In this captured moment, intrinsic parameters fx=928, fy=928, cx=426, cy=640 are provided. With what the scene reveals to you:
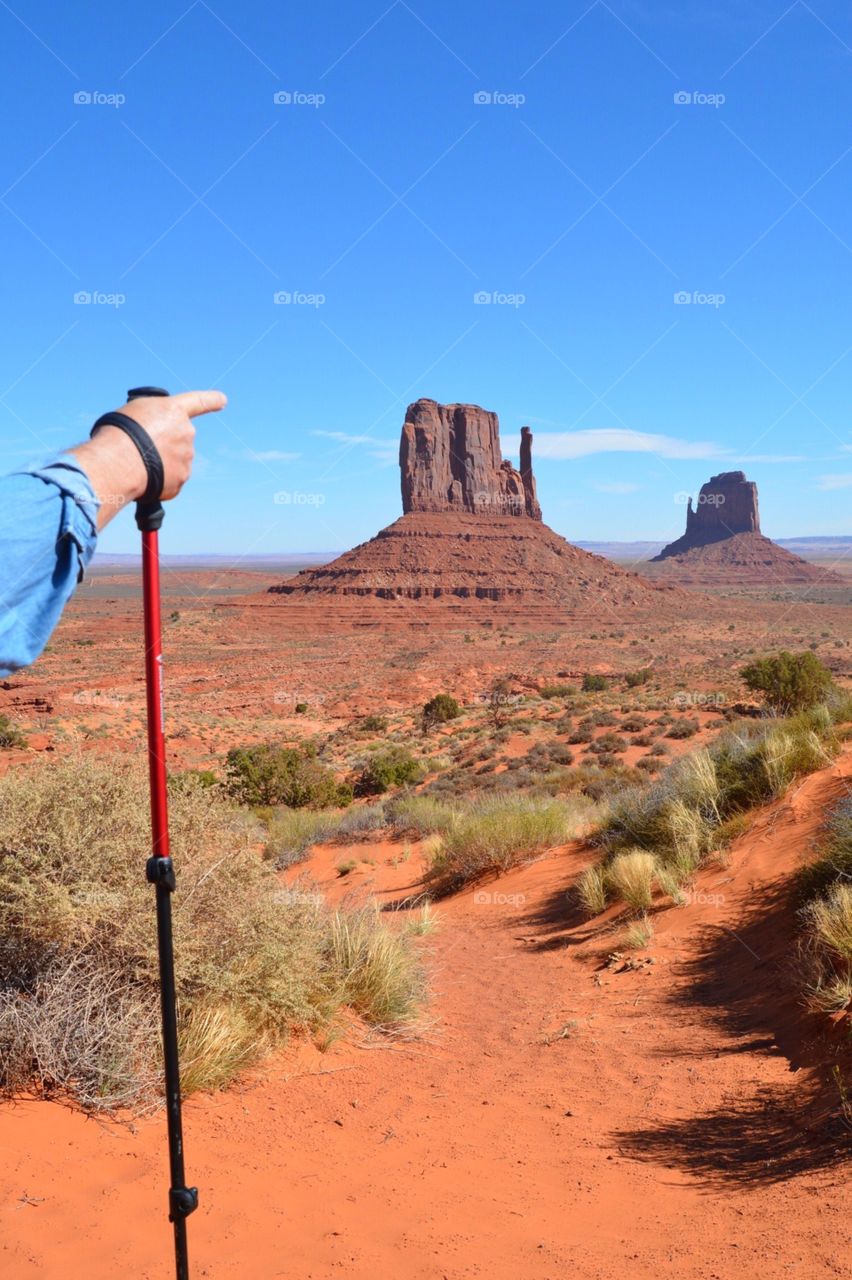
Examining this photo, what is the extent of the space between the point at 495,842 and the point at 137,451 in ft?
33.1

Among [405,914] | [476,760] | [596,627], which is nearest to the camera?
[405,914]

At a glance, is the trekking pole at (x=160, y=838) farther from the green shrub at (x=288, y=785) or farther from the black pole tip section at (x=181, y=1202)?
the green shrub at (x=288, y=785)

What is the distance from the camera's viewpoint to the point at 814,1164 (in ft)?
12.6

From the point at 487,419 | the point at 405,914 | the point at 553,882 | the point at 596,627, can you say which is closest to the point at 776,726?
the point at 553,882

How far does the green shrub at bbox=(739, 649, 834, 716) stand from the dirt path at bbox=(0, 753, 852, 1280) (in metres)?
13.6

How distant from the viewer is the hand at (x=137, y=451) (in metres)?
1.35

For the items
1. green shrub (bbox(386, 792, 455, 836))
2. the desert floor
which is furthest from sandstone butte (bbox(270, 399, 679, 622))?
the desert floor

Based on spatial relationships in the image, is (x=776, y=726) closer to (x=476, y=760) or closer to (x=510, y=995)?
(x=510, y=995)

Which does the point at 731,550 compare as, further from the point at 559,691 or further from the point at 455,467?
the point at 559,691

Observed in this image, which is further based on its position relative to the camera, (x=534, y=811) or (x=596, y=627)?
(x=596, y=627)

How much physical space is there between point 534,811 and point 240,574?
16072 cm

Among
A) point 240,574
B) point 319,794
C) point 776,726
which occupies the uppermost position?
point 240,574

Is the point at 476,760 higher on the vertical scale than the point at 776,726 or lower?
lower

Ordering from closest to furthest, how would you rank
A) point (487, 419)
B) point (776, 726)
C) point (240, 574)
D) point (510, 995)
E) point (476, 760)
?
point (510, 995) < point (776, 726) < point (476, 760) < point (487, 419) < point (240, 574)
